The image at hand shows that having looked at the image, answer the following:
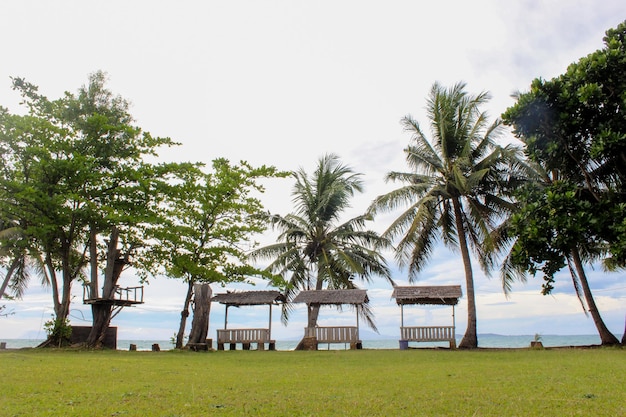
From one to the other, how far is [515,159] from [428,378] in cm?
1585

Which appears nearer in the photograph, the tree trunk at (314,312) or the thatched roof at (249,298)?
the thatched roof at (249,298)

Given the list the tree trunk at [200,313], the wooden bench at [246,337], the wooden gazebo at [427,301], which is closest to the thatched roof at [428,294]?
the wooden gazebo at [427,301]

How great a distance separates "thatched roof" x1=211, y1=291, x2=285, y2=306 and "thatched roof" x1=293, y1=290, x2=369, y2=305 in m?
1.08

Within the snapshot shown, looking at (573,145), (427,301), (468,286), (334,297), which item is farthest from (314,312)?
(573,145)

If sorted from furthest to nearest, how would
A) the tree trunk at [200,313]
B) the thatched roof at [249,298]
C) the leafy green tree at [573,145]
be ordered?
the thatched roof at [249,298] → the tree trunk at [200,313] → the leafy green tree at [573,145]

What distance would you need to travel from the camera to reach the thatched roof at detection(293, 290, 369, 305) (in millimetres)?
23234

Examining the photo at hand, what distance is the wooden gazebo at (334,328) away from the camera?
23078 mm

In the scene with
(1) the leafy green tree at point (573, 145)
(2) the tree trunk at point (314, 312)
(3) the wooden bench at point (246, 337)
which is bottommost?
(3) the wooden bench at point (246, 337)

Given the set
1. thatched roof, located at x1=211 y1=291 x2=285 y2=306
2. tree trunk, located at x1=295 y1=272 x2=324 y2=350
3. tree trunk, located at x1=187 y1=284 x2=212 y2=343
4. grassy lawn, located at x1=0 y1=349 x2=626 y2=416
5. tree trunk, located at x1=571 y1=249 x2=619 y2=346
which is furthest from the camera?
tree trunk, located at x1=295 y1=272 x2=324 y2=350

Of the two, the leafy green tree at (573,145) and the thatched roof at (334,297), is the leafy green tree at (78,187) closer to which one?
the thatched roof at (334,297)

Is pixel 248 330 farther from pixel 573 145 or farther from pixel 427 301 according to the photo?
pixel 573 145

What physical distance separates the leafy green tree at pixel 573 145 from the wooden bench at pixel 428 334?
643 centimetres

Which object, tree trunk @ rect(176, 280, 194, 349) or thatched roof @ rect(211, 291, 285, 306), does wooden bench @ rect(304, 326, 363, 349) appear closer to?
thatched roof @ rect(211, 291, 285, 306)

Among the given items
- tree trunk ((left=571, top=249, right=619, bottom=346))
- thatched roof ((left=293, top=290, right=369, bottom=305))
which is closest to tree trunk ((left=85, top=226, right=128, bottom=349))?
thatched roof ((left=293, top=290, right=369, bottom=305))
